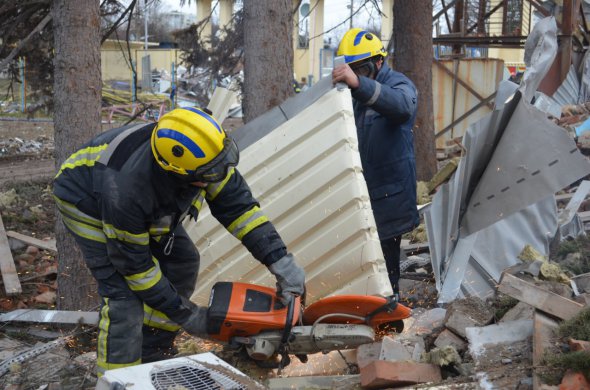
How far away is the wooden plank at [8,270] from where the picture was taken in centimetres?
651

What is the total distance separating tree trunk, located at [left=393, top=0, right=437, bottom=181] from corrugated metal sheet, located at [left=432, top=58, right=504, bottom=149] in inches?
152

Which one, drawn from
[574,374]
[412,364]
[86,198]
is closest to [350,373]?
[412,364]

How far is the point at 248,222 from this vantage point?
388 centimetres

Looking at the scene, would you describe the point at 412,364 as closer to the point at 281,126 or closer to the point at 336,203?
the point at 336,203

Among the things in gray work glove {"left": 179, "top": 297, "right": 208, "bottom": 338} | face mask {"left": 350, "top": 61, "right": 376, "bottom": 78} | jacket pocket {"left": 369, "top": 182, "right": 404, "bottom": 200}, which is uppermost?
face mask {"left": 350, "top": 61, "right": 376, "bottom": 78}

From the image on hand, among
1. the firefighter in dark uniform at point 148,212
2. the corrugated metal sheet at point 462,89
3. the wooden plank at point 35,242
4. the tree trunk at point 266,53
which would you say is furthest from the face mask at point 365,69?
the corrugated metal sheet at point 462,89

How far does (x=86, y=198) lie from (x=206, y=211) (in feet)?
4.16

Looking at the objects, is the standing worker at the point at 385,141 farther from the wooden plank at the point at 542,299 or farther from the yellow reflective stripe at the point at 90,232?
the yellow reflective stripe at the point at 90,232

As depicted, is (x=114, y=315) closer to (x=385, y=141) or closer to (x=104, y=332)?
(x=104, y=332)

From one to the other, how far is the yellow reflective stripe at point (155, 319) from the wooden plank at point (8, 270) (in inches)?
115

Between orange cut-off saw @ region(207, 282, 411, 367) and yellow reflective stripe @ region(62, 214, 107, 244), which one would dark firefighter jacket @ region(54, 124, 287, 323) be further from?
orange cut-off saw @ region(207, 282, 411, 367)

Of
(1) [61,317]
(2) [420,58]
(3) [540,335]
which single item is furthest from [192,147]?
(2) [420,58]

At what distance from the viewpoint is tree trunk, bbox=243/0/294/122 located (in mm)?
5918

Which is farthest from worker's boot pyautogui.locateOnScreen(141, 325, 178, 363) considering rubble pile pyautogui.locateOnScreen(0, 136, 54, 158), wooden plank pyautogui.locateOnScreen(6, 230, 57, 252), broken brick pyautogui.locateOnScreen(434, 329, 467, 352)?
rubble pile pyautogui.locateOnScreen(0, 136, 54, 158)
